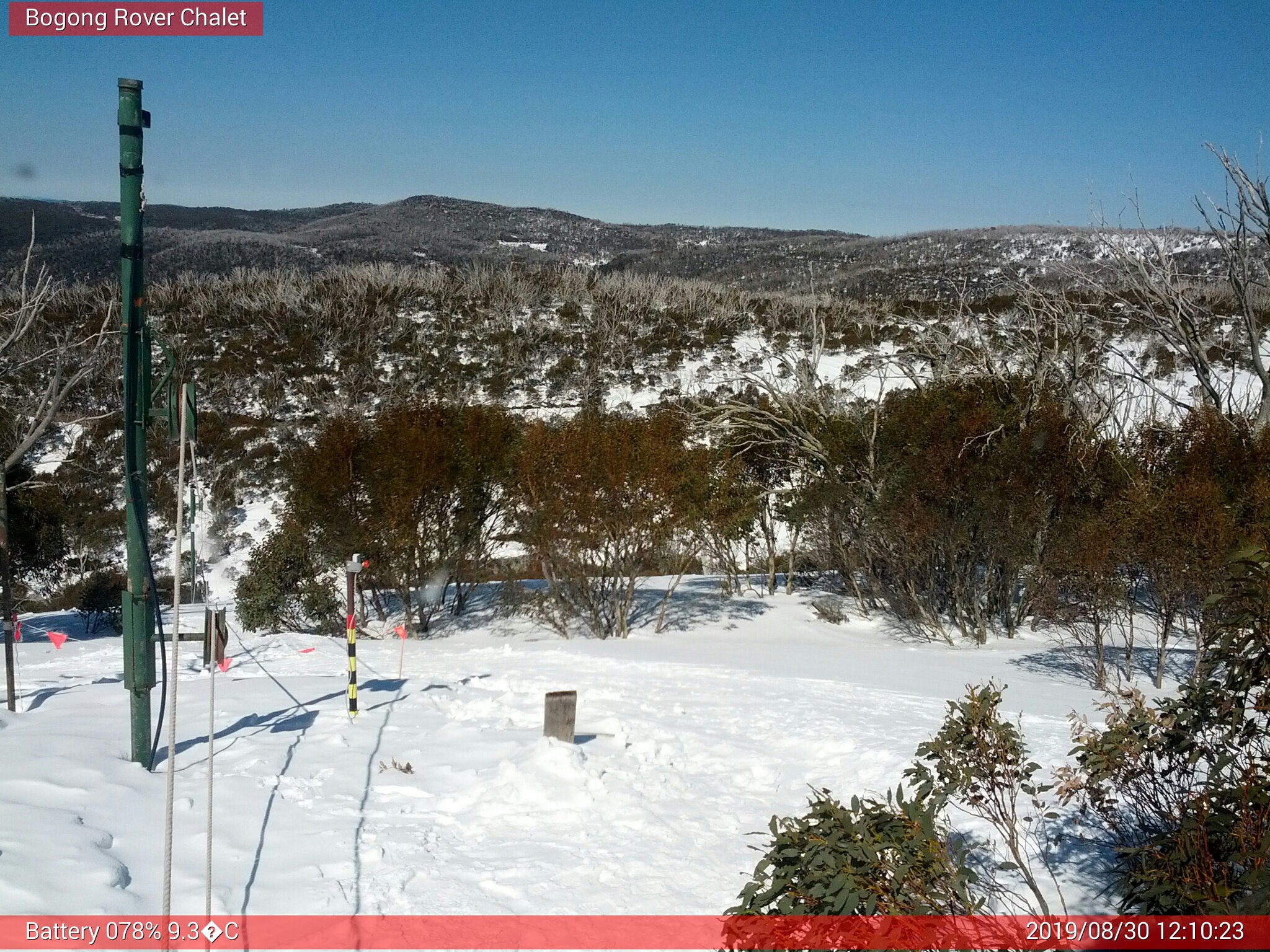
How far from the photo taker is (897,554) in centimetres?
1894

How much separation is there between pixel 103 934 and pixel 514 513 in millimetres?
15673

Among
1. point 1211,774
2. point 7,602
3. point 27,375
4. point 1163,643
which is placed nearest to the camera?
point 1211,774

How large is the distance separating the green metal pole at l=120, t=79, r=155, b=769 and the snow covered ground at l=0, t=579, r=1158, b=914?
578 mm

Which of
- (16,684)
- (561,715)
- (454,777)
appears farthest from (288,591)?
(454,777)

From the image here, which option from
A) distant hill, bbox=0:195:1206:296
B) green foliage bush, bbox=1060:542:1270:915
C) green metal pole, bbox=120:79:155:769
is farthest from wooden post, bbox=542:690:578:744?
distant hill, bbox=0:195:1206:296

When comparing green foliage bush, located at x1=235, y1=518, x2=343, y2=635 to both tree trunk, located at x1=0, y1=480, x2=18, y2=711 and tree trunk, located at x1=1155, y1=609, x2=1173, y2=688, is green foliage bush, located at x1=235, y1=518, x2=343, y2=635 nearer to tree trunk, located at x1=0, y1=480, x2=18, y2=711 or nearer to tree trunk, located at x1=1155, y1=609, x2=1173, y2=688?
tree trunk, located at x1=0, y1=480, x2=18, y2=711

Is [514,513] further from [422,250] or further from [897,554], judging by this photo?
[422,250]

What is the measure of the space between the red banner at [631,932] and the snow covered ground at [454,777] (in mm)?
155

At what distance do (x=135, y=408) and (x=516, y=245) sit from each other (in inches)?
4088

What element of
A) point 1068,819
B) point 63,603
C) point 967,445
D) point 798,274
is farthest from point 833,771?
point 798,274

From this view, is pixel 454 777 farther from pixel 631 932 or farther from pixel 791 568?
pixel 791 568

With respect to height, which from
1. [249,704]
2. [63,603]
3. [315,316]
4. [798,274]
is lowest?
[63,603]

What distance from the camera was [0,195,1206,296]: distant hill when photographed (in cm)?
7194

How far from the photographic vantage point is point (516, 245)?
106875 millimetres
